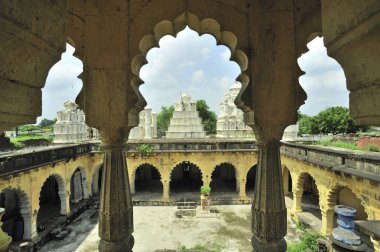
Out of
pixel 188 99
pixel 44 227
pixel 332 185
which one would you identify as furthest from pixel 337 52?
pixel 188 99

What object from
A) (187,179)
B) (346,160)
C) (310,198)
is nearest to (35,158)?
(346,160)

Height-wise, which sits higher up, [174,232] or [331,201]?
[331,201]

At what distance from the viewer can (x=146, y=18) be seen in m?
3.01

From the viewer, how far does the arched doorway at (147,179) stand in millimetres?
23312

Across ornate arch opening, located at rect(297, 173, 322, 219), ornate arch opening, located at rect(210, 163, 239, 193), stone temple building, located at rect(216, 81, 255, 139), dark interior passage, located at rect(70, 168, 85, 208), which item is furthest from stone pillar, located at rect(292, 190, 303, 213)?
dark interior passage, located at rect(70, 168, 85, 208)

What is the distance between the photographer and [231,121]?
26.4 meters

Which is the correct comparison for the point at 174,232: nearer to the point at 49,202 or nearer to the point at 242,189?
the point at 242,189

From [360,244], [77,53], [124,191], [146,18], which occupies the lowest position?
[360,244]

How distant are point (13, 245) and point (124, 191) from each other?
12.5 m

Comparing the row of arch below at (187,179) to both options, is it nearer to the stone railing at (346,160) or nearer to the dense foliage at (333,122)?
the stone railing at (346,160)

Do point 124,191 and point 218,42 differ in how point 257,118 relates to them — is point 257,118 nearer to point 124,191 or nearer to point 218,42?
point 218,42

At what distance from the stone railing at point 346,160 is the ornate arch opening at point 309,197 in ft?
5.82

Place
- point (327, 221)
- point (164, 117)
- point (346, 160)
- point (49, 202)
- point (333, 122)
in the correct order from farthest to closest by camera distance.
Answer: point (164, 117) → point (333, 122) → point (49, 202) → point (327, 221) → point (346, 160)

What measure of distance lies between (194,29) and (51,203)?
68.5 ft
